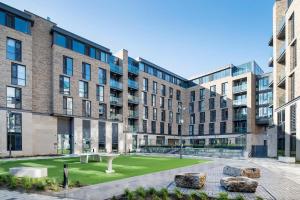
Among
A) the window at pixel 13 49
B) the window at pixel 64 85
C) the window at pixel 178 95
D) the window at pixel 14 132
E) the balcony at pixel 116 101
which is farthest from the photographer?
the window at pixel 178 95

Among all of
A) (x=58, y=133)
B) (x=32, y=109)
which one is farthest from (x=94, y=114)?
(x=32, y=109)

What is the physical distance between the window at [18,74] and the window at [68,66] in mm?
6390

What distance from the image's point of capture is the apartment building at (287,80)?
2512cm

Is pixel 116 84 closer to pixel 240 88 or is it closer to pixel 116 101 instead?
pixel 116 101

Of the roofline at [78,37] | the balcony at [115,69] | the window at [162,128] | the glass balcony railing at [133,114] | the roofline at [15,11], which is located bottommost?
the window at [162,128]

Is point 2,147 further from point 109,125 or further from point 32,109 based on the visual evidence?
point 109,125

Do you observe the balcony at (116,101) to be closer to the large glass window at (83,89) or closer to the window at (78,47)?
the large glass window at (83,89)

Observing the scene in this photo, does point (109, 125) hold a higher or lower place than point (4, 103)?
lower

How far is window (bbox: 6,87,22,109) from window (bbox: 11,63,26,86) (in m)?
0.92

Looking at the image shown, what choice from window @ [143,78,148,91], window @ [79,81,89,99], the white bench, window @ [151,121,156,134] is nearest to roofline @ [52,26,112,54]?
window @ [79,81,89,99]

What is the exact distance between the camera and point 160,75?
59.5m

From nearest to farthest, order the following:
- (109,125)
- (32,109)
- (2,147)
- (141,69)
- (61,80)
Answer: (2,147), (32,109), (61,80), (109,125), (141,69)

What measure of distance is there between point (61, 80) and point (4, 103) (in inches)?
352

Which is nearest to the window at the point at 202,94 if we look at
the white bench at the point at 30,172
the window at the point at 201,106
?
the window at the point at 201,106
